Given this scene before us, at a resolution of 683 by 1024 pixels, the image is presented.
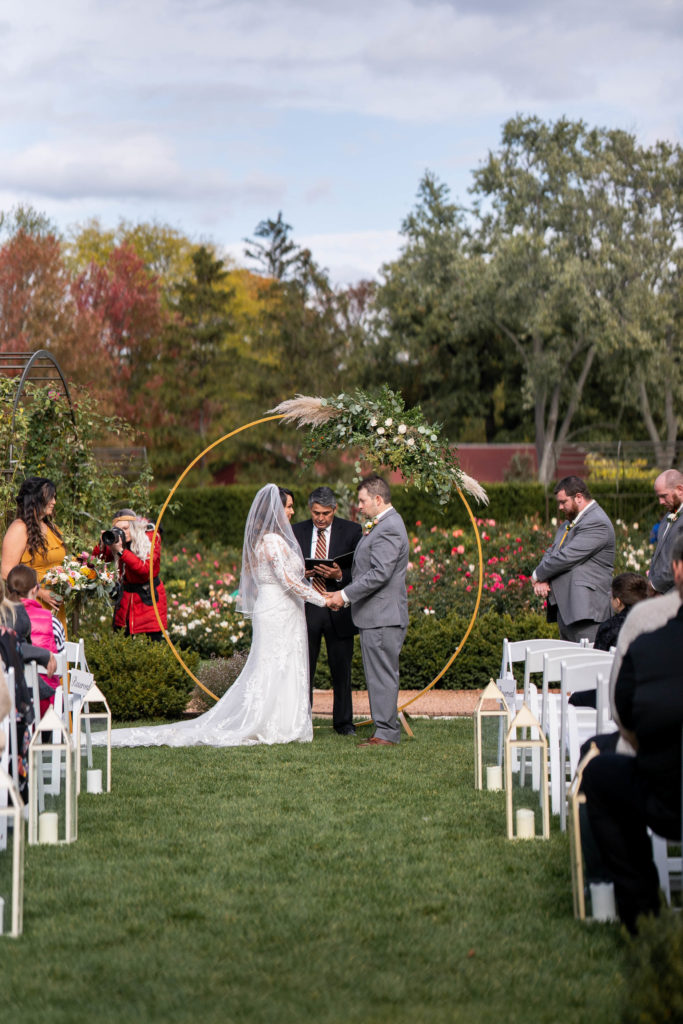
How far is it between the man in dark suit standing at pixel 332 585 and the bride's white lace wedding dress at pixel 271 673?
20 cm

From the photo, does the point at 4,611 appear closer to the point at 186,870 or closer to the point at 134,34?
the point at 186,870

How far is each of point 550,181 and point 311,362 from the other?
9715 millimetres

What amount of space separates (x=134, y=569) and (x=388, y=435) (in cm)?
245

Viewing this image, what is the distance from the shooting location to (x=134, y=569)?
9.80 metres

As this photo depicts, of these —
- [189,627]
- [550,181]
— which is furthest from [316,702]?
[550,181]

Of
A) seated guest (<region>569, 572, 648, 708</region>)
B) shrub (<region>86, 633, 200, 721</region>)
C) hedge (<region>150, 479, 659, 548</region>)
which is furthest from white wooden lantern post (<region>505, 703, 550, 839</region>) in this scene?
hedge (<region>150, 479, 659, 548</region>)

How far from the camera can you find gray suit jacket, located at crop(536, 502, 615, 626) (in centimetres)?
792

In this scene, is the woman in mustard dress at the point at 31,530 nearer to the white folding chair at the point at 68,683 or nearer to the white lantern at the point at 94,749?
the white folding chair at the point at 68,683

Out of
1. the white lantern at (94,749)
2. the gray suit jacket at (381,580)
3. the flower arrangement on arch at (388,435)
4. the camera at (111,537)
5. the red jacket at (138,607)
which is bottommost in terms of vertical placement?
the white lantern at (94,749)

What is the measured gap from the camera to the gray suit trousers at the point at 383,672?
26.6 ft

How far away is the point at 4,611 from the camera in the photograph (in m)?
5.42

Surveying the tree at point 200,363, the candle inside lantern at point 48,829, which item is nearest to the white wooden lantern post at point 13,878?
the candle inside lantern at point 48,829

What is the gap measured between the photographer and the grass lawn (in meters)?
3.26

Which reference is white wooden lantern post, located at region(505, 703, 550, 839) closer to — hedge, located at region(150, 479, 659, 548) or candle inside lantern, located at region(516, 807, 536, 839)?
candle inside lantern, located at region(516, 807, 536, 839)
